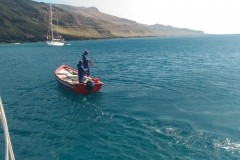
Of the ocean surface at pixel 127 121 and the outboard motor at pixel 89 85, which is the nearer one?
the ocean surface at pixel 127 121

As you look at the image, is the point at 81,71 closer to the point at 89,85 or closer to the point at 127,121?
the point at 89,85

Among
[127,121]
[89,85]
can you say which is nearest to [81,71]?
[89,85]

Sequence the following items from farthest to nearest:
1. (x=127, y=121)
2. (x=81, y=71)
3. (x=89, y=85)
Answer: (x=81, y=71) < (x=89, y=85) < (x=127, y=121)

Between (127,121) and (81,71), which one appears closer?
(127,121)

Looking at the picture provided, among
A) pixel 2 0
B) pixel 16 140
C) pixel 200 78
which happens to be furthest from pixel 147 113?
pixel 2 0

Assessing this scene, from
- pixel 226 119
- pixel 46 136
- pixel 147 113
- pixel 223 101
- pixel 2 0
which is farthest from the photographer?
pixel 2 0

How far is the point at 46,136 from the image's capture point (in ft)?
43.6

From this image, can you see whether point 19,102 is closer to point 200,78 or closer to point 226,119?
point 226,119

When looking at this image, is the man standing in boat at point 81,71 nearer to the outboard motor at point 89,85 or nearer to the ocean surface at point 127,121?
the outboard motor at point 89,85

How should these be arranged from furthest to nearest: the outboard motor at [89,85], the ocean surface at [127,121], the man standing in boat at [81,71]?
the man standing in boat at [81,71] < the outboard motor at [89,85] < the ocean surface at [127,121]

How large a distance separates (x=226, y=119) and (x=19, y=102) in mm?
17952

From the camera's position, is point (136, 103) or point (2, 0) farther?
point (2, 0)

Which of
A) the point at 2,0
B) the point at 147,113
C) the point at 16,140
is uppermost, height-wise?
the point at 2,0

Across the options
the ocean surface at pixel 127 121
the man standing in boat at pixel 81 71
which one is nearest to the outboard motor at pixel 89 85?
the ocean surface at pixel 127 121
